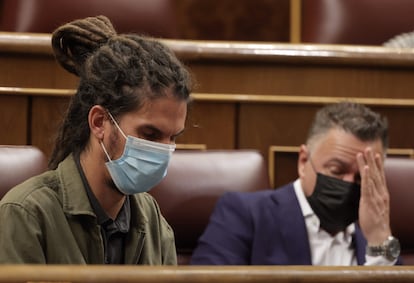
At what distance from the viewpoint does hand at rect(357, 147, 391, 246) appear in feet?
3.01

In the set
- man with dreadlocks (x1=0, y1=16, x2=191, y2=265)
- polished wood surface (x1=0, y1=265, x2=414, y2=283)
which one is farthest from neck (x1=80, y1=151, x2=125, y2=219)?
polished wood surface (x1=0, y1=265, x2=414, y2=283)

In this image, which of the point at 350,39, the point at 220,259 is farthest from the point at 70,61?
the point at 350,39

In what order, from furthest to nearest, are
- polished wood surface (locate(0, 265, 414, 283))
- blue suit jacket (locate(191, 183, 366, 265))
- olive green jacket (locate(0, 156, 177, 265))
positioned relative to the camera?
blue suit jacket (locate(191, 183, 366, 265)), olive green jacket (locate(0, 156, 177, 265)), polished wood surface (locate(0, 265, 414, 283))

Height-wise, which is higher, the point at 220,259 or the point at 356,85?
the point at 356,85

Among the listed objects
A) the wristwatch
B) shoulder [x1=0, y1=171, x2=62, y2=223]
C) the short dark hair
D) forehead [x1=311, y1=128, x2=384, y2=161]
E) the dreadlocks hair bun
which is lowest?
the wristwatch

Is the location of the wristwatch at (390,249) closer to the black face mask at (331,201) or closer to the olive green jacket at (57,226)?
the black face mask at (331,201)

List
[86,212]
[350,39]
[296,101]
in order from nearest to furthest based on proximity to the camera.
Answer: [86,212], [296,101], [350,39]

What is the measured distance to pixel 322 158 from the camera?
939 millimetres

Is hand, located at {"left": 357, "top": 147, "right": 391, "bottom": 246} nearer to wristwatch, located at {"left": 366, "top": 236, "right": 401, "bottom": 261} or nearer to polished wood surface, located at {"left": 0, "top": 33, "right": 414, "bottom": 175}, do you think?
wristwatch, located at {"left": 366, "top": 236, "right": 401, "bottom": 261}

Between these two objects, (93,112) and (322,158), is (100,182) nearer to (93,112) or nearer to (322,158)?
(93,112)

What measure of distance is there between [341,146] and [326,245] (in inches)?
4.0

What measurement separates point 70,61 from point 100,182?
0.30 ft

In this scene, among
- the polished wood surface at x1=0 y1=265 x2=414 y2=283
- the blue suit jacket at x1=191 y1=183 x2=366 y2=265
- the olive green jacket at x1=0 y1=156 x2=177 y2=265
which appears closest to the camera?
the polished wood surface at x1=0 y1=265 x2=414 y2=283

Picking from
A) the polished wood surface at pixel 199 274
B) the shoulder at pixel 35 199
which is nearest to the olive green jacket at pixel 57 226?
the shoulder at pixel 35 199
